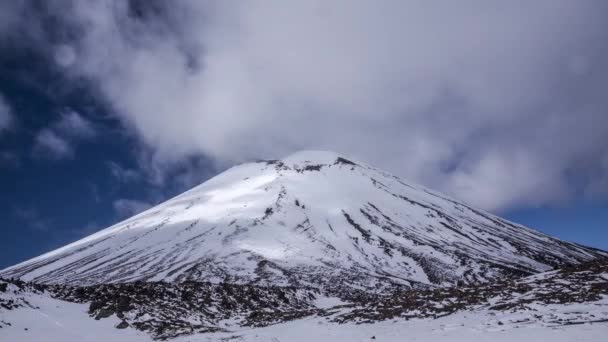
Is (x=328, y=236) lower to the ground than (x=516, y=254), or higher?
higher

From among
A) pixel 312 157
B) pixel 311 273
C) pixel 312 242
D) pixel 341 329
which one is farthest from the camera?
pixel 312 157

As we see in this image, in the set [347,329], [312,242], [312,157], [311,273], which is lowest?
[347,329]

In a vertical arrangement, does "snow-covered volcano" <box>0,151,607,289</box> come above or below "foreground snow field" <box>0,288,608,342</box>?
above

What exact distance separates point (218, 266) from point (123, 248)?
40475 mm

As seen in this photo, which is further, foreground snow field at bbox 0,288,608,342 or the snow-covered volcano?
the snow-covered volcano

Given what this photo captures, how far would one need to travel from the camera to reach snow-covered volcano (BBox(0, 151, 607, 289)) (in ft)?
232

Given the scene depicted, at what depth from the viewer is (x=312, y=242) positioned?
92.3 metres

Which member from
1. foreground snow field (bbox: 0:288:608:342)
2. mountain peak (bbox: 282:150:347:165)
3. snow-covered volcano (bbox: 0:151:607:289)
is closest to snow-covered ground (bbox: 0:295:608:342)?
foreground snow field (bbox: 0:288:608:342)

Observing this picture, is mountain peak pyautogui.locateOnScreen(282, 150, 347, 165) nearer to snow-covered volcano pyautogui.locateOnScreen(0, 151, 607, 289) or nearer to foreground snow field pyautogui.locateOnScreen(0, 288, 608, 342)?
snow-covered volcano pyautogui.locateOnScreen(0, 151, 607, 289)

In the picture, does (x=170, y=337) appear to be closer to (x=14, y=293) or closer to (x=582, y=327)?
(x=14, y=293)

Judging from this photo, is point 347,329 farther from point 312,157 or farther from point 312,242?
point 312,157

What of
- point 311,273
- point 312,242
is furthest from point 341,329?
point 312,242

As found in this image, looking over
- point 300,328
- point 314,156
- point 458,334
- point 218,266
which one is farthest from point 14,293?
point 314,156

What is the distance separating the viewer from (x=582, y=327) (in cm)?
1079
